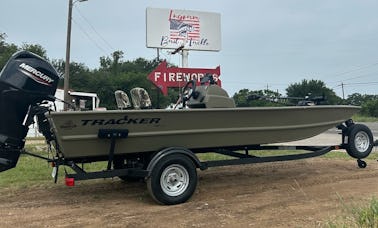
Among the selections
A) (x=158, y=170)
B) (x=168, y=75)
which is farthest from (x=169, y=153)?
(x=168, y=75)

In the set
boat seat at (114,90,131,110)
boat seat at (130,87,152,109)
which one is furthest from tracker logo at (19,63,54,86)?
boat seat at (130,87,152,109)

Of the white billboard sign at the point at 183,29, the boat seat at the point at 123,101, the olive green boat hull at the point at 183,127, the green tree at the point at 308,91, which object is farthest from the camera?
the white billboard sign at the point at 183,29

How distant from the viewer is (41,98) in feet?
16.4

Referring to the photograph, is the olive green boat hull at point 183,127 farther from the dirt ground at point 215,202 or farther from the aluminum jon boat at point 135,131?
the dirt ground at point 215,202

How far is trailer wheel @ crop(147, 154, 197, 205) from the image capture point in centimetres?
503

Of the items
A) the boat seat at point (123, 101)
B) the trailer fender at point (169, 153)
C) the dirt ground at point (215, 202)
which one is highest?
the boat seat at point (123, 101)

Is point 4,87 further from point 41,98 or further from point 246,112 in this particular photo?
point 246,112

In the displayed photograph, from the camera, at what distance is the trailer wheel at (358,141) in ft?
23.6

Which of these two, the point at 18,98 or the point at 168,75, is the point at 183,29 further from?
the point at 18,98

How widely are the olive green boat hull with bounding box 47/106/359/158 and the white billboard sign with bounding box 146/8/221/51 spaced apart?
9587 millimetres

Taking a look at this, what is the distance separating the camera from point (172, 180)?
523 centimetres

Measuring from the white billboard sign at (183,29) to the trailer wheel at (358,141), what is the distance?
30.3ft

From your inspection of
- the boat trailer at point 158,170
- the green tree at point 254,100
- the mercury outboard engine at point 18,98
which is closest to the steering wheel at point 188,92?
the green tree at point 254,100

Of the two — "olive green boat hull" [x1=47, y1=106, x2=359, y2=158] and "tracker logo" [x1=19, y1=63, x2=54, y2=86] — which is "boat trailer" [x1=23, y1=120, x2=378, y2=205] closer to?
"olive green boat hull" [x1=47, y1=106, x2=359, y2=158]
